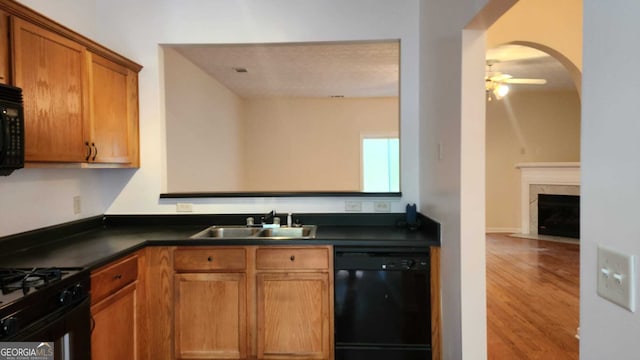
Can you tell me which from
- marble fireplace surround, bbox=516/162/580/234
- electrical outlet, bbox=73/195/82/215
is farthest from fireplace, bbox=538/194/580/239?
electrical outlet, bbox=73/195/82/215

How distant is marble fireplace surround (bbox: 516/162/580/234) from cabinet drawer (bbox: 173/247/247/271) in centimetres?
645

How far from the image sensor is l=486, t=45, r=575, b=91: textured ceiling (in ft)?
15.3

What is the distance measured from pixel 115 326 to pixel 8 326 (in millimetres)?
831

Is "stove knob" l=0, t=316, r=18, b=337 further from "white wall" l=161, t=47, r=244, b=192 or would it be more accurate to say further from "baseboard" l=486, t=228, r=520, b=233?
"baseboard" l=486, t=228, r=520, b=233

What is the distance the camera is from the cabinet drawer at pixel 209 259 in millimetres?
2400

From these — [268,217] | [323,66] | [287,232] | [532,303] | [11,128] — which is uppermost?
[323,66]

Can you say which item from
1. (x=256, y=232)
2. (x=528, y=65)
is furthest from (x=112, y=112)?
(x=528, y=65)

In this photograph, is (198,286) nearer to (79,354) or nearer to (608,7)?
(79,354)

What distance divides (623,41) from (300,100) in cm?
664

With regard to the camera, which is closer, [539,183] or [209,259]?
[209,259]

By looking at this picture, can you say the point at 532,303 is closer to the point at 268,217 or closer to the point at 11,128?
the point at 268,217

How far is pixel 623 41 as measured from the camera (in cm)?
77

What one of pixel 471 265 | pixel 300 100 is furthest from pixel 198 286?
pixel 300 100

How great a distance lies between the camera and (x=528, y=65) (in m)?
5.33
